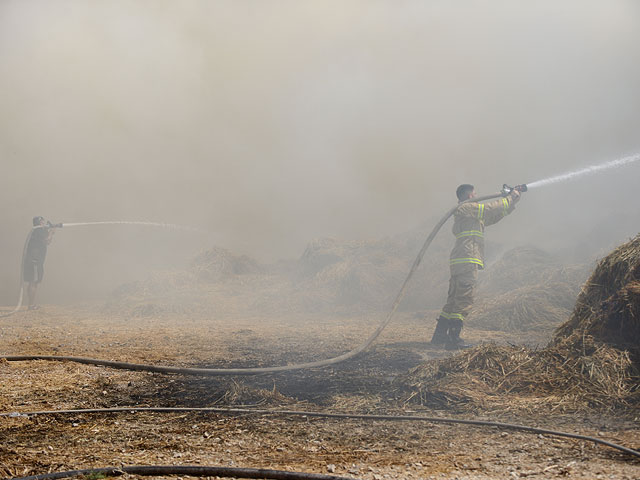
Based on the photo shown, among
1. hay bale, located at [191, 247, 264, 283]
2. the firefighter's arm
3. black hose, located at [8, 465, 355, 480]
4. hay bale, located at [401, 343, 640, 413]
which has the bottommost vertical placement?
black hose, located at [8, 465, 355, 480]

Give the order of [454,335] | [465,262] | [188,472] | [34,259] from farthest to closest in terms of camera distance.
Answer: [34,259] → [465,262] → [454,335] → [188,472]

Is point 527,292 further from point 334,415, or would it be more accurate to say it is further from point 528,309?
point 334,415

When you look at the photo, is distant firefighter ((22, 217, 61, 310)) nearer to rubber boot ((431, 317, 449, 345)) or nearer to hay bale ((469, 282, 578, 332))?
rubber boot ((431, 317, 449, 345))

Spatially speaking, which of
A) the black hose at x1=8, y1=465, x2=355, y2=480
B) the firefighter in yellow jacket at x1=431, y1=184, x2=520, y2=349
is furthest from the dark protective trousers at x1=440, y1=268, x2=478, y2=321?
the black hose at x1=8, y1=465, x2=355, y2=480

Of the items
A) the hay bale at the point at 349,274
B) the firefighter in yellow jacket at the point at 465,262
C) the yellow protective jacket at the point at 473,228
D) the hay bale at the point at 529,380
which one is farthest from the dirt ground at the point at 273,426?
the hay bale at the point at 349,274

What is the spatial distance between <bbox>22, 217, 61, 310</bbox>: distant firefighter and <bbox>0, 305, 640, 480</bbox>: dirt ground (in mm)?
5310

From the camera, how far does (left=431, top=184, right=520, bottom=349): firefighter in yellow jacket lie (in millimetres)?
5719

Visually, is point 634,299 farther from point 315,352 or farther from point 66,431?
point 66,431

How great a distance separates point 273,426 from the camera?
2.96 m

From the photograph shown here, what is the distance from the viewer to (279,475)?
2.10 metres

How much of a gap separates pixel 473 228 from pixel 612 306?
2404mm

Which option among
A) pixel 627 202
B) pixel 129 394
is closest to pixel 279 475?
pixel 129 394

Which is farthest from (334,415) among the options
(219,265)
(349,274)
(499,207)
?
(219,265)

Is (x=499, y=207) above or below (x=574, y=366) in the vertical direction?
above
